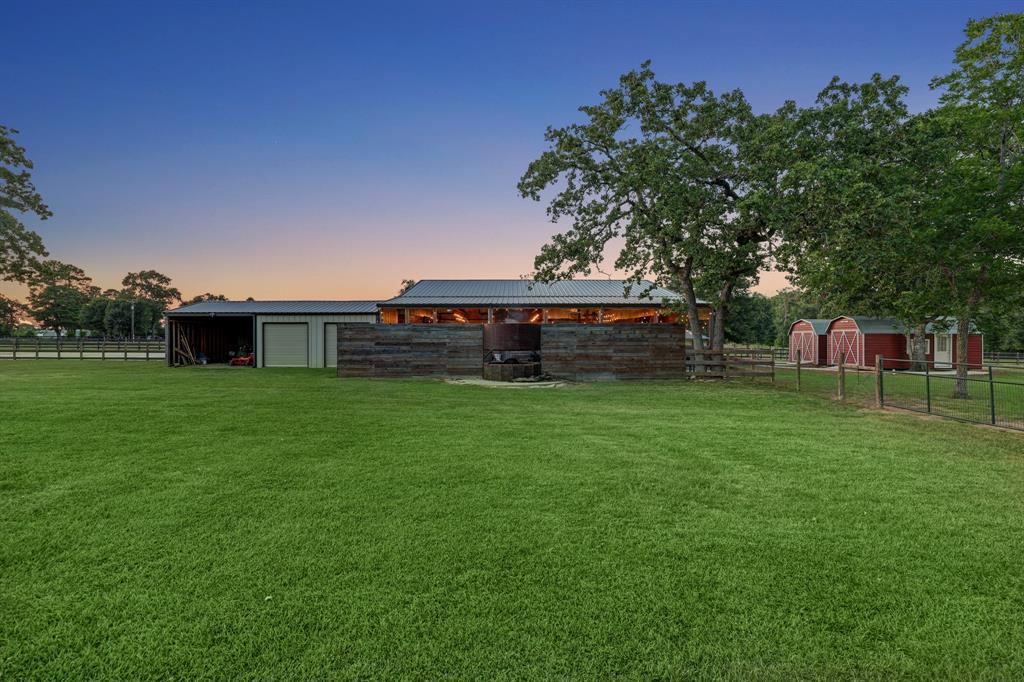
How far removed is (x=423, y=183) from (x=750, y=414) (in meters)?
21.4

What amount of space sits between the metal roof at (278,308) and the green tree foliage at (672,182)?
12.4 metres

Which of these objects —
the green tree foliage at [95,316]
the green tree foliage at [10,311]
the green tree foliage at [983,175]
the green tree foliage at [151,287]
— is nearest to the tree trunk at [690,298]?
the green tree foliage at [983,175]

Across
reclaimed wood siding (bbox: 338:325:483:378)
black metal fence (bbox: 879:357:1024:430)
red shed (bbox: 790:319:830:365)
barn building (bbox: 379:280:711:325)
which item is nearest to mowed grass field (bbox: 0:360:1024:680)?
black metal fence (bbox: 879:357:1024:430)

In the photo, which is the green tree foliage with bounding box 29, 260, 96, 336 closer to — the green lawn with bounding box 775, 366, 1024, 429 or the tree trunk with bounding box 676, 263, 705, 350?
the tree trunk with bounding box 676, 263, 705, 350

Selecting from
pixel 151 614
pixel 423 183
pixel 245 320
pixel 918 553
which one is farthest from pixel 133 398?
pixel 245 320

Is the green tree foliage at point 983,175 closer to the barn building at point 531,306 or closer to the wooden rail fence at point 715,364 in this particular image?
the wooden rail fence at point 715,364

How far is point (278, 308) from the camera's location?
2530 centimetres

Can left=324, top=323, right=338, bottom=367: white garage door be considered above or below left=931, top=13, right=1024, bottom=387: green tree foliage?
below

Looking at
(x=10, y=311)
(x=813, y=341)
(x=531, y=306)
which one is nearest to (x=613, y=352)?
(x=531, y=306)

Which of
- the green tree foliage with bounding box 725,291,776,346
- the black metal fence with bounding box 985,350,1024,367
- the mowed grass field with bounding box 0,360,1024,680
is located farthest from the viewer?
the green tree foliage with bounding box 725,291,776,346

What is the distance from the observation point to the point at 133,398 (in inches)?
422

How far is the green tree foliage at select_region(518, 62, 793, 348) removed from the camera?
49.3ft

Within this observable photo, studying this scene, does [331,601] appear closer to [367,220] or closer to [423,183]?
[423,183]

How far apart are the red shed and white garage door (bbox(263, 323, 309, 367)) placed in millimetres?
32155
